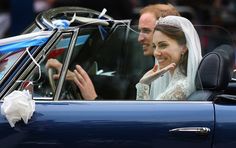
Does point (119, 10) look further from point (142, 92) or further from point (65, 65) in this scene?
point (65, 65)

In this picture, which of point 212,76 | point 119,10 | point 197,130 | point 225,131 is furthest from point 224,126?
point 119,10

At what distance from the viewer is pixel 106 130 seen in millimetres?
3520

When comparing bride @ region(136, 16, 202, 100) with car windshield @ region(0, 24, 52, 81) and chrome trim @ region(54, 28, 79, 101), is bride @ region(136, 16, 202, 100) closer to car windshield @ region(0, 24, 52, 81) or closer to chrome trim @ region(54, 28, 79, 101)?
chrome trim @ region(54, 28, 79, 101)

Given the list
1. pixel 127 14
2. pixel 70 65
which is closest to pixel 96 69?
pixel 70 65

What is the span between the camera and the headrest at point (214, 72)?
384 cm

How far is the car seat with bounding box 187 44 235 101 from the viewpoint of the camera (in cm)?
382

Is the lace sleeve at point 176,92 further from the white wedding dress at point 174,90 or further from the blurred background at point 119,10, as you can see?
the blurred background at point 119,10

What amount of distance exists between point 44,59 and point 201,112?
943mm

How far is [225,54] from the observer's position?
405cm

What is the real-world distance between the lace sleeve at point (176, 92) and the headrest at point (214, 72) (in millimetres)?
82

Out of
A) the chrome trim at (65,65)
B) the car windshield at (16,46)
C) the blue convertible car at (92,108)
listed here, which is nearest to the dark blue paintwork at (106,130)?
the blue convertible car at (92,108)

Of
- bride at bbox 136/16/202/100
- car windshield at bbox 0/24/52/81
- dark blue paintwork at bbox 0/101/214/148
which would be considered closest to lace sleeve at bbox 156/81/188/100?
bride at bbox 136/16/202/100

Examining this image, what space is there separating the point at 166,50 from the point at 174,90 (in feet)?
0.85

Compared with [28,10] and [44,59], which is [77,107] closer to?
[44,59]
